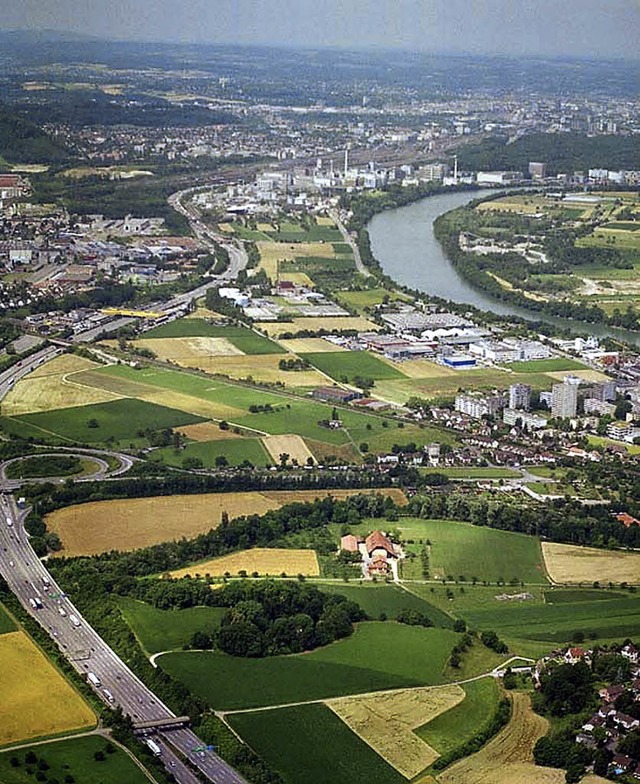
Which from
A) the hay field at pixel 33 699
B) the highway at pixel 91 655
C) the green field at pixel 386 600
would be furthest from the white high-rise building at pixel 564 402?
the hay field at pixel 33 699

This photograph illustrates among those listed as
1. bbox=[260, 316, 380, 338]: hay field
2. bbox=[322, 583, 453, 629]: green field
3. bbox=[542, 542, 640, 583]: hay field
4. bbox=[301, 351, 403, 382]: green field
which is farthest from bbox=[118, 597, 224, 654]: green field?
bbox=[260, 316, 380, 338]: hay field

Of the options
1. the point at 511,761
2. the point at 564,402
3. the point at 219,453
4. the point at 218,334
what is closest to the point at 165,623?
the point at 511,761

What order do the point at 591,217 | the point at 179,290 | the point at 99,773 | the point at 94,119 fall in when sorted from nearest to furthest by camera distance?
1. the point at 99,773
2. the point at 179,290
3. the point at 591,217
4. the point at 94,119

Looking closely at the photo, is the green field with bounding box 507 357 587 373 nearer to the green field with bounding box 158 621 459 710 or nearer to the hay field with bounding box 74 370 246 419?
the hay field with bounding box 74 370 246 419

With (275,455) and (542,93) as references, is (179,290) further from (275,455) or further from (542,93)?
(542,93)

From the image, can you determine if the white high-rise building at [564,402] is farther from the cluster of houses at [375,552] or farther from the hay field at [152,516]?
the cluster of houses at [375,552]

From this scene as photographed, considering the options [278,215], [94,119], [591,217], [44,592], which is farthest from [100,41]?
[44,592]
